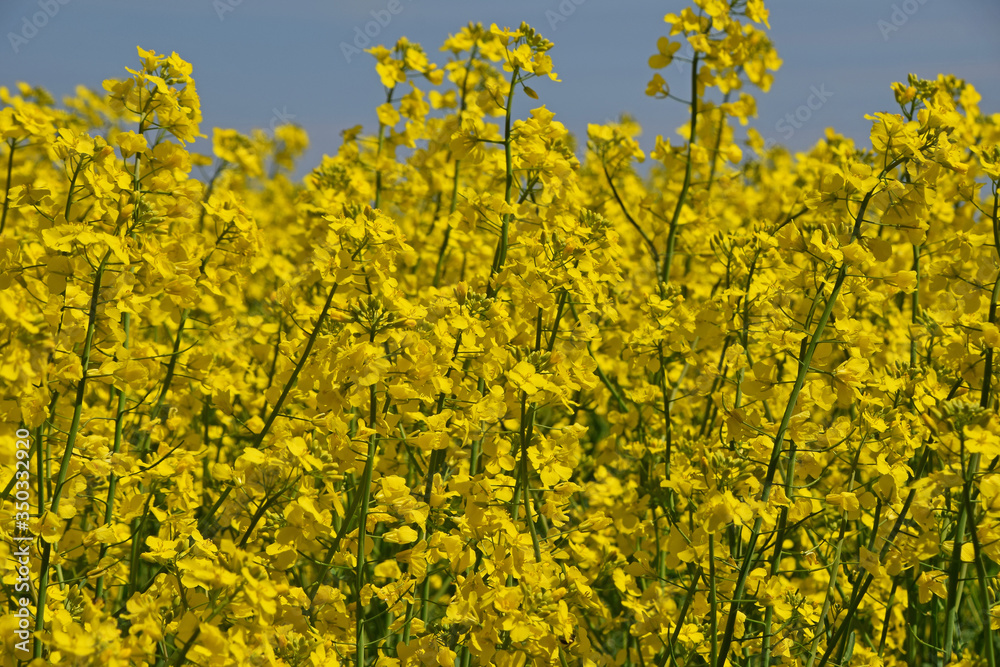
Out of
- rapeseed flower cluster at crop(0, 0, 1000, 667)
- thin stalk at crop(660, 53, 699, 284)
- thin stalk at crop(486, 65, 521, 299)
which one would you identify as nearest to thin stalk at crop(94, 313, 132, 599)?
rapeseed flower cluster at crop(0, 0, 1000, 667)

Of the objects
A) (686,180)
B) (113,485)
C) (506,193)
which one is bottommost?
(113,485)

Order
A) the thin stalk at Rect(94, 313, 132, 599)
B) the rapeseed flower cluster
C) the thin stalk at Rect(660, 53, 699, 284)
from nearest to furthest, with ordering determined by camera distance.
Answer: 1. the rapeseed flower cluster
2. the thin stalk at Rect(94, 313, 132, 599)
3. the thin stalk at Rect(660, 53, 699, 284)

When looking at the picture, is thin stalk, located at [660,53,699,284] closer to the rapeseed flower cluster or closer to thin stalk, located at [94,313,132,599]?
the rapeseed flower cluster

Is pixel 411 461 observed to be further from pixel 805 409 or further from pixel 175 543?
pixel 805 409

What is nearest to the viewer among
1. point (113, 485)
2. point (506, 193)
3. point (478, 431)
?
point (478, 431)

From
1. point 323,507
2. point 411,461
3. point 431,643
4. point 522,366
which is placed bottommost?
point 431,643

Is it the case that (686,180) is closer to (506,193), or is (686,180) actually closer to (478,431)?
(506,193)

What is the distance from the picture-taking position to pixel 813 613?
2523 mm

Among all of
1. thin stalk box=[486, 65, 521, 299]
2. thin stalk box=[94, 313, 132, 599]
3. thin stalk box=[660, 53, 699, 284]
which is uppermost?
thin stalk box=[660, 53, 699, 284]

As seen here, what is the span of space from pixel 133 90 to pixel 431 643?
1694mm

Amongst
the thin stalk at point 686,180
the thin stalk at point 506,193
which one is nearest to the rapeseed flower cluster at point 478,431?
the thin stalk at point 506,193

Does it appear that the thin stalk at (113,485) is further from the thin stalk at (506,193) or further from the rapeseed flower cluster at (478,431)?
the thin stalk at (506,193)

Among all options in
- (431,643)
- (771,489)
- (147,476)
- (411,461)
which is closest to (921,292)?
(771,489)

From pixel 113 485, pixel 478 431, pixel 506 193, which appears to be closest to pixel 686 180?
pixel 506 193
